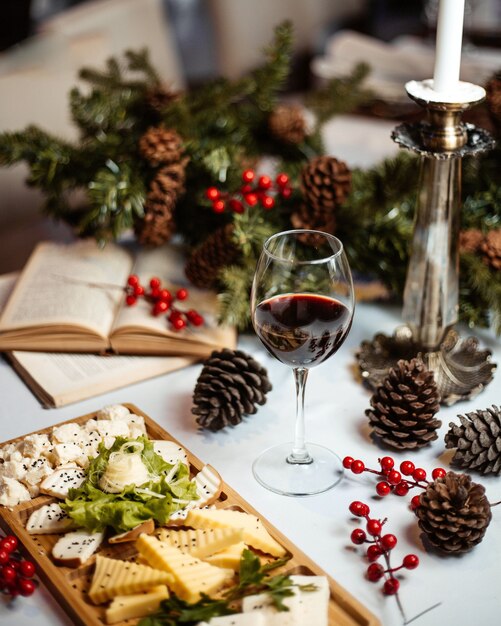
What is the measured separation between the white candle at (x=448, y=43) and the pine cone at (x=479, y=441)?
0.41 m

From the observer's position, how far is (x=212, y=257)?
50.8 inches

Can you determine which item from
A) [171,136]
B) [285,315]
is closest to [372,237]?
[171,136]

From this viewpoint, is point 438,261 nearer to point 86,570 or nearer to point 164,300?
point 164,300

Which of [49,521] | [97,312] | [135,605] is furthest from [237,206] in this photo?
[135,605]

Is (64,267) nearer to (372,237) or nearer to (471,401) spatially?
(372,237)

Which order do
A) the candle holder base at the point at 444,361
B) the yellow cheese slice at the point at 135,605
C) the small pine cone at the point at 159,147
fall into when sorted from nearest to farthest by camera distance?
the yellow cheese slice at the point at 135,605 → the candle holder base at the point at 444,361 → the small pine cone at the point at 159,147

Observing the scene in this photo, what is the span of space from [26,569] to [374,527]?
0.36 meters

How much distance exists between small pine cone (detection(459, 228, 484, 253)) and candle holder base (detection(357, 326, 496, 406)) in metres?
0.15

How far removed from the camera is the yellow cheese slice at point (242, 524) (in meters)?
0.81

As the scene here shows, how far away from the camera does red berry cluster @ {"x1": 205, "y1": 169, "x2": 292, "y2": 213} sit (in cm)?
Answer: 128

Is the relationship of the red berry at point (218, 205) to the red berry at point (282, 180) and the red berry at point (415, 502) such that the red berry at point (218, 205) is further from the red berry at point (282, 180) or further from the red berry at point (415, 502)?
the red berry at point (415, 502)

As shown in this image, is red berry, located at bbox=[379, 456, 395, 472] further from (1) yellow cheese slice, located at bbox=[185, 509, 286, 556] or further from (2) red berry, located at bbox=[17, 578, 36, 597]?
(2) red berry, located at bbox=[17, 578, 36, 597]

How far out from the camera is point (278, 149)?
1609 mm

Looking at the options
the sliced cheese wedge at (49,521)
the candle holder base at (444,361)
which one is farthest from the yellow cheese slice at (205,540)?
the candle holder base at (444,361)
